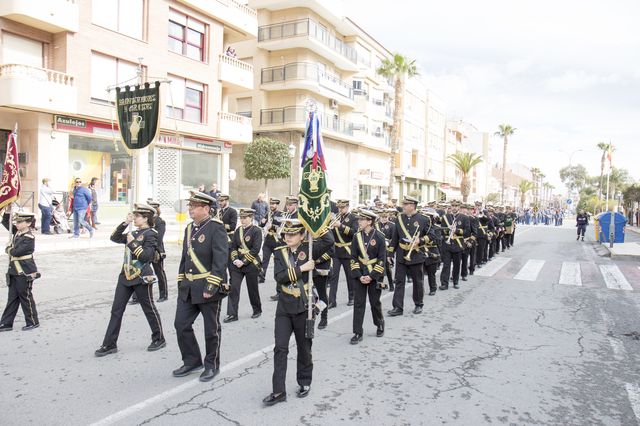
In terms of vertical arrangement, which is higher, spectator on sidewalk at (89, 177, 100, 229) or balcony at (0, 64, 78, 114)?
balcony at (0, 64, 78, 114)

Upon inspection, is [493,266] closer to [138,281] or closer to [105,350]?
[138,281]

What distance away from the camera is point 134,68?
838 inches

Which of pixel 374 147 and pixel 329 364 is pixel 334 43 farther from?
pixel 329 364

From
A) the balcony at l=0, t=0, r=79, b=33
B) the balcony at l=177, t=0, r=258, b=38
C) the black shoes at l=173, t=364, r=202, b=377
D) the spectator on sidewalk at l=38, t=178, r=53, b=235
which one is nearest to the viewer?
the black shoes at l=173, t=364, r=202, b=377

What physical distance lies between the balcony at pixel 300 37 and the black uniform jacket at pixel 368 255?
89.0ft

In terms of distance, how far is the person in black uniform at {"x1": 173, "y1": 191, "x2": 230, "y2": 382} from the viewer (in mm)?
5094

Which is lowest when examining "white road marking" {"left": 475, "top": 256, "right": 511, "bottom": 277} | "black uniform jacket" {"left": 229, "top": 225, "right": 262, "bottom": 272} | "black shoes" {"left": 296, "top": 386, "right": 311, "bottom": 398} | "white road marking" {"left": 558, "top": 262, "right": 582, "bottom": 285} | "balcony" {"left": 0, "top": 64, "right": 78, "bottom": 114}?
"white road marking" {"left": 475, "top": 256, "right": 511, "bottom": 277}

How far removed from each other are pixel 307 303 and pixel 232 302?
296 centimetres

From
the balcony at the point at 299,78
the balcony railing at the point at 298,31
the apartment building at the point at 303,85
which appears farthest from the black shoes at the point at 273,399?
the balcony railing at the point at 298,31

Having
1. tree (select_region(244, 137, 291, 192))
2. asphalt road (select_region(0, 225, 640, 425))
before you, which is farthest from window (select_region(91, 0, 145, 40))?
asphalt road (select_region(0, 225, 640, 425))

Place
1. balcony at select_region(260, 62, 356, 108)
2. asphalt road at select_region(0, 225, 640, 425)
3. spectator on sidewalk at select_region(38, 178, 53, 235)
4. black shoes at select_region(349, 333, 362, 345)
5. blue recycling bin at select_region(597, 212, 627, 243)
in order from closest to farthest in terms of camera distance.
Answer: asphalt road at select_region(0, 225, 640, 425)
black shoes at select_region(349, 333, 362, 345)
spectator on sidewalk at select_region(38, 178, 53, 235)
blue recycling bin at select_region(597, 212, 627, 243)
balcony at select_region(260, 62, 356, 108)

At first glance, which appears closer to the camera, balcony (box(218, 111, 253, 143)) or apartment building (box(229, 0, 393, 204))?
balcony (box(218, 111, 253, 143))

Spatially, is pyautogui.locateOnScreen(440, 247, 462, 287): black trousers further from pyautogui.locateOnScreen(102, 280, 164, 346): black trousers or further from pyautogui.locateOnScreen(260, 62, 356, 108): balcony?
pyautogui.locateOnScreen(260, 62, 356, 108): balcony

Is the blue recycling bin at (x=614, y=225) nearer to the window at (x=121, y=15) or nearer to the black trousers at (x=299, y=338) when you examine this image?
the black trousers at (x=299, y=338)
